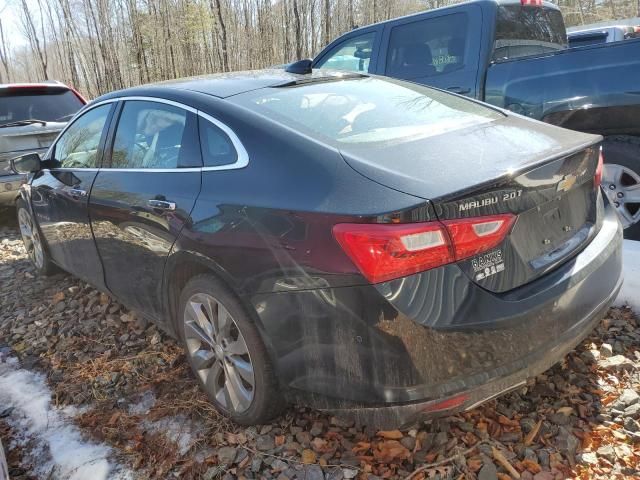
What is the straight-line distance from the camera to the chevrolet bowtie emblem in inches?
79.2

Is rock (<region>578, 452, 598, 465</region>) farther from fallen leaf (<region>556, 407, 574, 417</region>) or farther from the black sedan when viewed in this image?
the black sedan

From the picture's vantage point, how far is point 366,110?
7.99ft

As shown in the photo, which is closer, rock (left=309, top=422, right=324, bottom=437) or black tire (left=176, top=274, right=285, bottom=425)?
black tire (left=176, top=274, right=285, bottom=425)

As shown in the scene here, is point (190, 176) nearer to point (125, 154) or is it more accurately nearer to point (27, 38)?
point (125, 154)

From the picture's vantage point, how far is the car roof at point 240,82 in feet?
8.30

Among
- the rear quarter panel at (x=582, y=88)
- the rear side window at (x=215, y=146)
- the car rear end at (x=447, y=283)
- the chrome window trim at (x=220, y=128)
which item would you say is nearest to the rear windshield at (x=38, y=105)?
the chrome window trim at (x=220, y=128)

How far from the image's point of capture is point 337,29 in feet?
71.0

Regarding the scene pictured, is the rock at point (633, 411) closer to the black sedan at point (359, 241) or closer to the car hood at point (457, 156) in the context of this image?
the black sedan at point (359, 241)

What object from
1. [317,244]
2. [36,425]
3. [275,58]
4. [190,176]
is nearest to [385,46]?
[190,176]

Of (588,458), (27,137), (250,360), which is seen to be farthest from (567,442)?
(27,137)

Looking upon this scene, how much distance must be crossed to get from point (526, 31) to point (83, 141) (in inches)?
154

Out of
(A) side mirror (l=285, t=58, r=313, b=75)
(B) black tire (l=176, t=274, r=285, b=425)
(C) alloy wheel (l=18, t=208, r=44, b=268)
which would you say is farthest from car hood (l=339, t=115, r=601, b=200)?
(C) alloy wheel (l=18, t=208, r=44, b=268)

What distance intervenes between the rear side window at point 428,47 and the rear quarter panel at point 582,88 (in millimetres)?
649

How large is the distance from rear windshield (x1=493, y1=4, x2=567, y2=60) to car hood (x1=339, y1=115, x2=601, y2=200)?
101 inches
